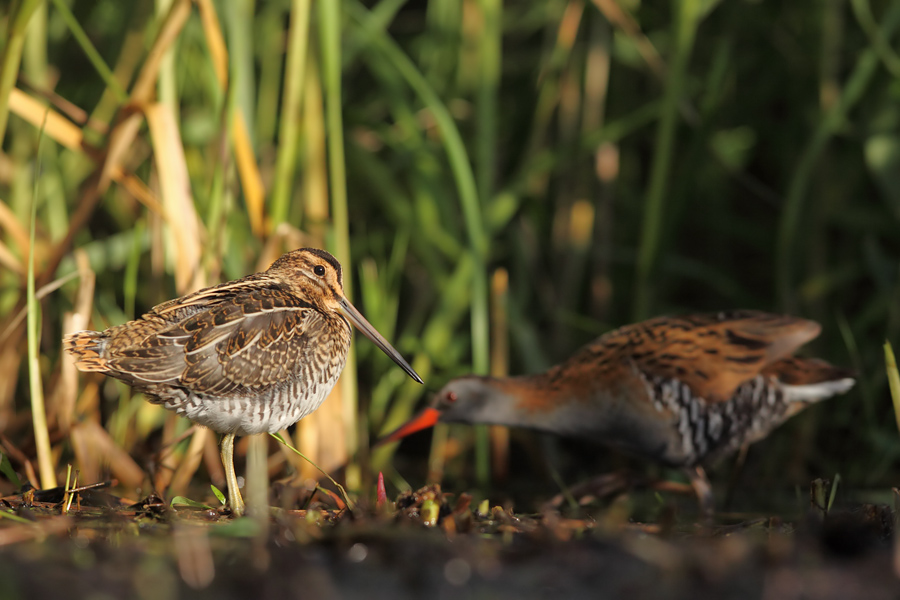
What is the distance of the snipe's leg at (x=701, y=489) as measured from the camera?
401 cm

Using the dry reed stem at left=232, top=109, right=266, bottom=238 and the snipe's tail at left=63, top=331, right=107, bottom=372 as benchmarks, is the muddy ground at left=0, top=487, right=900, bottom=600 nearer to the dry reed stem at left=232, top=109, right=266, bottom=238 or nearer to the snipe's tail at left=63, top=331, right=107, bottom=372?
the snipe's tail at left=63, top=331, right=107, bottom=372

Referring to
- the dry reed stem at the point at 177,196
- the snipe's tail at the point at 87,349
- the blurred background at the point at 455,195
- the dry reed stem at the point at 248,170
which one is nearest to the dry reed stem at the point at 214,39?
the blurred background at the point at 455,195

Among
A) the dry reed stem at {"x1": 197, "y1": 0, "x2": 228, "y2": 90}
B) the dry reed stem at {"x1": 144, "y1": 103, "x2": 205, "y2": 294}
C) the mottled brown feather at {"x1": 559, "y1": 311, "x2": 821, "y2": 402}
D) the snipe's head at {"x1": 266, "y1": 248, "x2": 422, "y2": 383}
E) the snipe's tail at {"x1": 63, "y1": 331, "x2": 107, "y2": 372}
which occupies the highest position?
the dry reed stem at {"x1": 197, "y1": 0, "x2": 228, "y2": 90}

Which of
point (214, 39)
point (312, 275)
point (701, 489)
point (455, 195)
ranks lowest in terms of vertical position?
point (701, 489)

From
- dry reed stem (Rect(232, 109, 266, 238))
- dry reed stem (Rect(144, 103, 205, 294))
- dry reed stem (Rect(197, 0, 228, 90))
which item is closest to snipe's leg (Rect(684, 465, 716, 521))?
dry reed stem (Rect(232, 109, 266, 238))

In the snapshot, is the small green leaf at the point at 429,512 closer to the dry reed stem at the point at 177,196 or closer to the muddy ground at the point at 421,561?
the muddy ground at the point at 421,561

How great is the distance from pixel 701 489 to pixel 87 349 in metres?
Result: 2.64

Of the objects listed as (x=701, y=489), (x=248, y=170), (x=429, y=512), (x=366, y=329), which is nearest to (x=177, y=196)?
(x=248, y=170)

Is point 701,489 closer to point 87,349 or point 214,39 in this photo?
point 87,349

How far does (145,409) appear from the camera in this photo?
165 inches

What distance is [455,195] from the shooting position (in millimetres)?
5133

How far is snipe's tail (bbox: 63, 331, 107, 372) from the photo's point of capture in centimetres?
286

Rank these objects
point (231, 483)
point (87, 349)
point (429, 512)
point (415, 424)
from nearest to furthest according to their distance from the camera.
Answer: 1. point (429, 512)
2. point (87, 349)
3. point (231, 483)
4. point (415, 424)

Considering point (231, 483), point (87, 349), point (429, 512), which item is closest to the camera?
point (429, 512)
